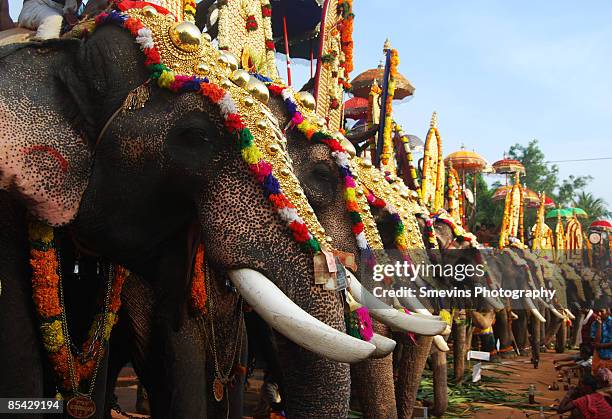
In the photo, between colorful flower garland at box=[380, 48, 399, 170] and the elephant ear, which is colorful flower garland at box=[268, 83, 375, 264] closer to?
the elephant ear

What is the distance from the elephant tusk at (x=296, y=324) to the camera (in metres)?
2.05

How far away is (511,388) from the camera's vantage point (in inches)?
410

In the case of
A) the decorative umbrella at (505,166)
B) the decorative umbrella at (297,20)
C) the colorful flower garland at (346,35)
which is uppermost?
the decorative umbrella at (505,166)

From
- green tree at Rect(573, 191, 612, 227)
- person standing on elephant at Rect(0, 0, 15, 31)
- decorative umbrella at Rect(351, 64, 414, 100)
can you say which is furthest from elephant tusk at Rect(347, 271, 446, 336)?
green tree at Rect(573, 191, 612, 227)

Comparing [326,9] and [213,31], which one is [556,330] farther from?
[213,31]

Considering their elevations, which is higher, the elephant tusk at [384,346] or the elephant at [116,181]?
the elephant at [116,181]

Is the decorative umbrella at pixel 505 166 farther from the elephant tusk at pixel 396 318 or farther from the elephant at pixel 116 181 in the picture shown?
the elephant at pixel 116 181

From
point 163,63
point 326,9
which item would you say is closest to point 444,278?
point 326,9

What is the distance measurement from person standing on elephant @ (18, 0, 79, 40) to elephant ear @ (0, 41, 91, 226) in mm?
794

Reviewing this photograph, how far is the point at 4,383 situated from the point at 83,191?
0.66 metres

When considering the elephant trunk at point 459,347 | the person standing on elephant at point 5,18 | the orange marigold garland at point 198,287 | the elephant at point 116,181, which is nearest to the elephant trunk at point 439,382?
the elephant trunk at point 459,347

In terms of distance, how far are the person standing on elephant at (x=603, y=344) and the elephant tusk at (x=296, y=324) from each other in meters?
6.89

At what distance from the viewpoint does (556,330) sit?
16547mm

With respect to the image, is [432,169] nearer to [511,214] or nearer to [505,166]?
[511,214]
